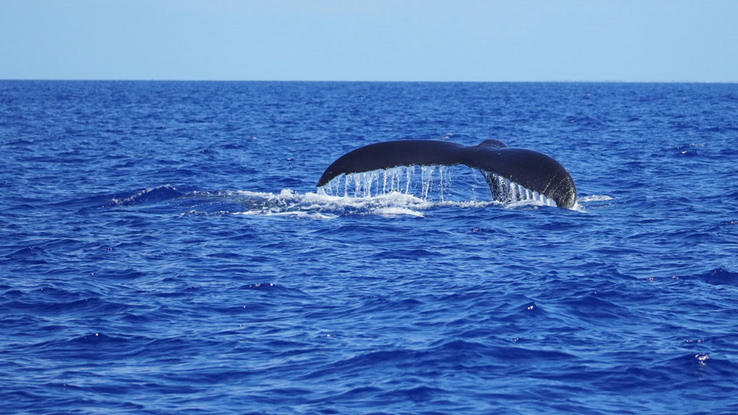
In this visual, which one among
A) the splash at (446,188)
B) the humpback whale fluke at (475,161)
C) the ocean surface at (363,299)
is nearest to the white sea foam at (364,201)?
the splash at (446,188)

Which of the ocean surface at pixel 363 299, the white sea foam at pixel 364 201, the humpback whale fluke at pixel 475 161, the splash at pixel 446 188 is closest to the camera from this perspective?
the ocean surface at pixel 363 299

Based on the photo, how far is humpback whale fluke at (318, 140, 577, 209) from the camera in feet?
45.0

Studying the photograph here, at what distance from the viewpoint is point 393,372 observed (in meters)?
9.19

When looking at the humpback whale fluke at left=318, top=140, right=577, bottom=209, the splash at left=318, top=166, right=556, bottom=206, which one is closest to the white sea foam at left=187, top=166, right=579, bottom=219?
the splash at left=318, top=166, right=556, bottom=206

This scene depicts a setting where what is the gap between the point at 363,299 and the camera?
11.8 m

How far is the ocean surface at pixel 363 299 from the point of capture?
8.70 m

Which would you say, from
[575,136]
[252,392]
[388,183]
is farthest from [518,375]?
[575,136]

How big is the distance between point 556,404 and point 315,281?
521 cm

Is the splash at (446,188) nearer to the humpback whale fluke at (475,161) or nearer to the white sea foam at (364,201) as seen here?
the white sea foam at (364,201)

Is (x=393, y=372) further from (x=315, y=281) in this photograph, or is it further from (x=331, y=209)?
(x=331, y=209)

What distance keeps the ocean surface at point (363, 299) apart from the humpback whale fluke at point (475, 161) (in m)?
1.19

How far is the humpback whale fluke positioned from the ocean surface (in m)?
1.19

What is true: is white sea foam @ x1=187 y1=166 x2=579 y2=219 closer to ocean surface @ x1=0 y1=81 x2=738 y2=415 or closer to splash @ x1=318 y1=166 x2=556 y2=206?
splash @ x1=318 y1=166 x2=556 y2=206

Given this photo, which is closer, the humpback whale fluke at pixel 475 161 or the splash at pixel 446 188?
the humpback whale fluke at pixel 475 161
